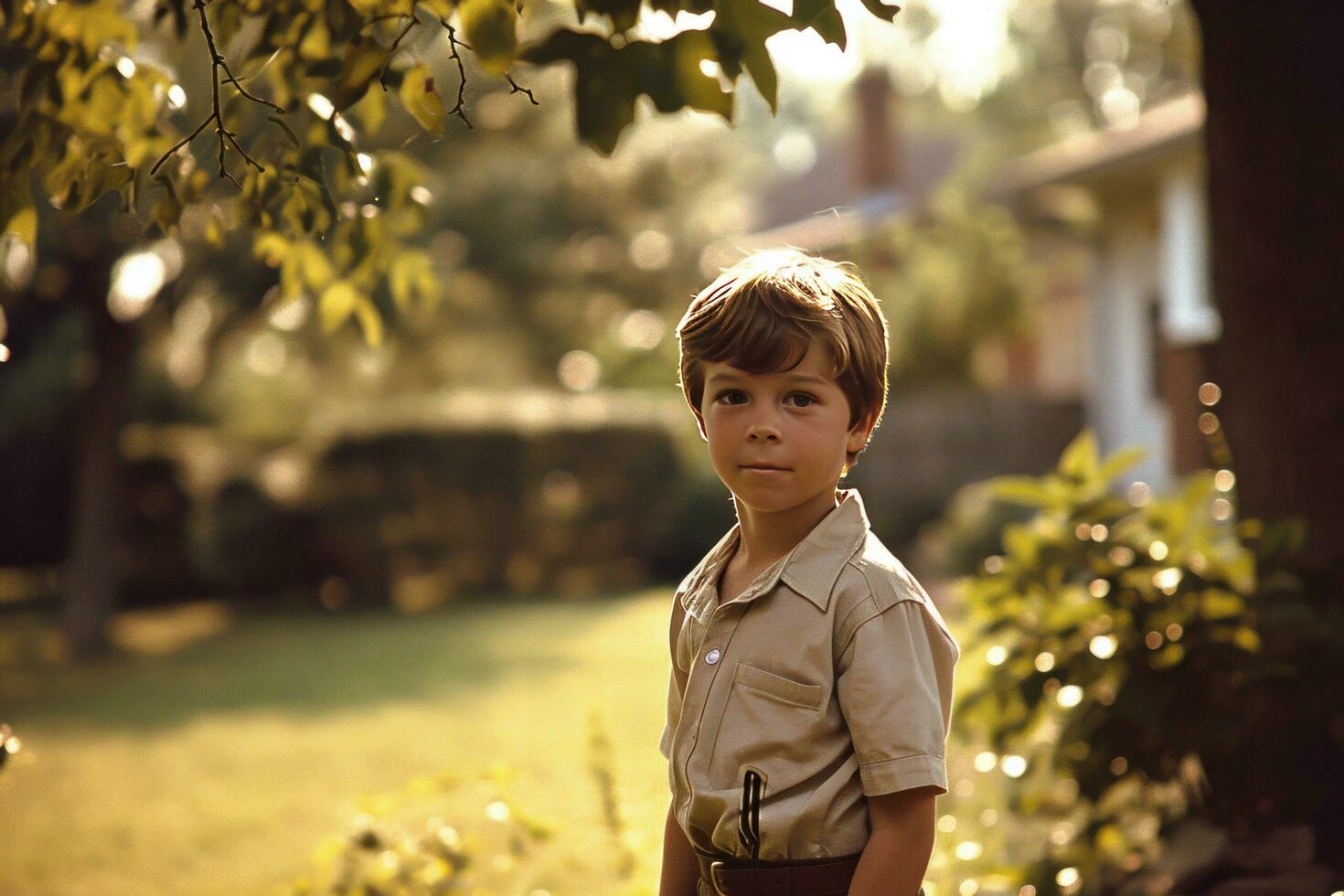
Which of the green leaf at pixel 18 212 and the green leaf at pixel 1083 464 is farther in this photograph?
the green leaf at pixel 1083 464

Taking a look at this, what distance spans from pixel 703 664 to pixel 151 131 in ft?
6.49

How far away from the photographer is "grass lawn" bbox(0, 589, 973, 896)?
4.98 m

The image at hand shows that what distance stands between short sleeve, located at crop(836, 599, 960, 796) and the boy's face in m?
0.24

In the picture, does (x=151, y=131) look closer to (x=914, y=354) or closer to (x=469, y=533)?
(x=469, y=533)

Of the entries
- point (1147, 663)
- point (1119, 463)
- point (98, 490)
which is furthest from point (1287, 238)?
point (98, 490)

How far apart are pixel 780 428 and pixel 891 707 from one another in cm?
43

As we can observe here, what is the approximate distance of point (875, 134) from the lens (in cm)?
2719

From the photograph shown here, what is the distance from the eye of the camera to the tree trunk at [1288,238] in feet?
11.9

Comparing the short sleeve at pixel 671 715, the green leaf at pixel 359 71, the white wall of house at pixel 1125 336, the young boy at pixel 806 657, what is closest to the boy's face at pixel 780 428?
the young boy at pixel 806 657

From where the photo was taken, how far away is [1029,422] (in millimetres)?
16750

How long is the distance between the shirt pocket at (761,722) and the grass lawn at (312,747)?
148 centimetres

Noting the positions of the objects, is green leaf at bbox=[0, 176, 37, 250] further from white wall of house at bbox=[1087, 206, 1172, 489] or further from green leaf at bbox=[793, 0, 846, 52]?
white wall of house at bbox=[1087, 206, 1172, 489]

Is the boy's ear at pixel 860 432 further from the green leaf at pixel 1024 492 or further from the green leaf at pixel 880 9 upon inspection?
the green leaf at pixel 1024 492

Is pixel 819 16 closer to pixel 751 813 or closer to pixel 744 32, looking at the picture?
pixel 744 32
